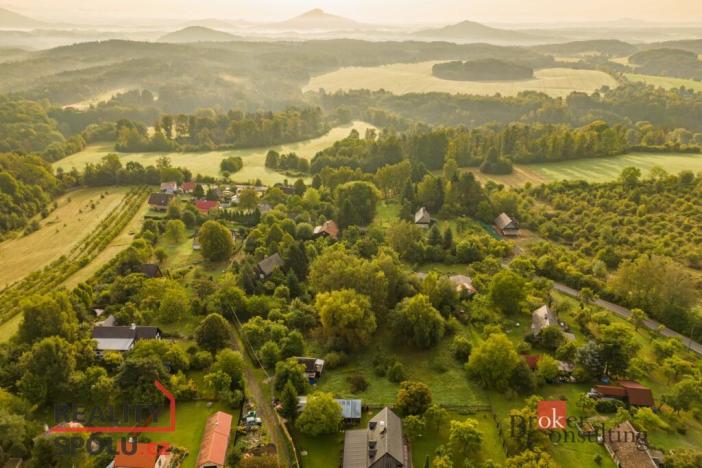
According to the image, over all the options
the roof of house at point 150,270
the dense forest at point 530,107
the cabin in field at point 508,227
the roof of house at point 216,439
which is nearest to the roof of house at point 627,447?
the roof of house at point 216,439

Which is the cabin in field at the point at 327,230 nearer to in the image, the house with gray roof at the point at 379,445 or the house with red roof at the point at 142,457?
the house with gray roof at the point at 379,445

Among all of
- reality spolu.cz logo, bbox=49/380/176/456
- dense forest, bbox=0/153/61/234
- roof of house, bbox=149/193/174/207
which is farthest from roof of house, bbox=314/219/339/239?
dense forest, bbox=0/153/61/234

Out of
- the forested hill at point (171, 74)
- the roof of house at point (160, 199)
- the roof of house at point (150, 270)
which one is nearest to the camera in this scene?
the roof of house at point (150, 270)

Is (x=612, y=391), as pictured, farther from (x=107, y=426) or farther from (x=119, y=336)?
(x=119, y=336)

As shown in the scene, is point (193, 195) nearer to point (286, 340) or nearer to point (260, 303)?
point (260, 303)

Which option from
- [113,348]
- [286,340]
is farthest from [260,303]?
[113,348]

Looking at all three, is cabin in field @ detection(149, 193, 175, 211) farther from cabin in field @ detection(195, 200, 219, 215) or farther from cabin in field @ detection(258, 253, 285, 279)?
cabin in field @ detection(258, 253, 285, 279)
